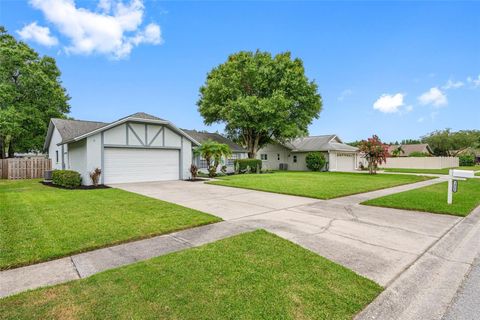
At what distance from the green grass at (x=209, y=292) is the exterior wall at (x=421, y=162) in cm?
3474

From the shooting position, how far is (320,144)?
29531mm

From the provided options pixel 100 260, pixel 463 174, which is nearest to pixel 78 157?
pixel 100 260

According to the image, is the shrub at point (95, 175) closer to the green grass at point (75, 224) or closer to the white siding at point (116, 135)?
the white siding at point (116, 135)

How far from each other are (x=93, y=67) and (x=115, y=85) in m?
2.34

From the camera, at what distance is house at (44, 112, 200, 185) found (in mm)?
13617

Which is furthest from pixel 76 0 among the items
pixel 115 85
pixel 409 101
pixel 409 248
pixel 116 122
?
pixel 409 101

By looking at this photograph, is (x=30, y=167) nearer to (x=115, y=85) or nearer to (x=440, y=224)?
(x=115, y=85)

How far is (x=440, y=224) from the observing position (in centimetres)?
604

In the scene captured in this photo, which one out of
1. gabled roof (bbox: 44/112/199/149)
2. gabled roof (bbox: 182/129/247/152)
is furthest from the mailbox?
gabled roof (bbox: 182/129/247/152)

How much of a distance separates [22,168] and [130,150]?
10036mm

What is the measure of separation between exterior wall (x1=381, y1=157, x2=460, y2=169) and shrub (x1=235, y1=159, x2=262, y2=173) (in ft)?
63.0

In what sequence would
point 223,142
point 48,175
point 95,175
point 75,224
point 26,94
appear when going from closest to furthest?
point 75,224, point 95,175, point 48,175, point 26,94, point 223,142

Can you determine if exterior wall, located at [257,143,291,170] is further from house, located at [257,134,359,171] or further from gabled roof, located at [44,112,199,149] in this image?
gabled roof, located at [44,112,199,149]

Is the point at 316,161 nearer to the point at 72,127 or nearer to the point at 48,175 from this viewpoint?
the point at 72,127
